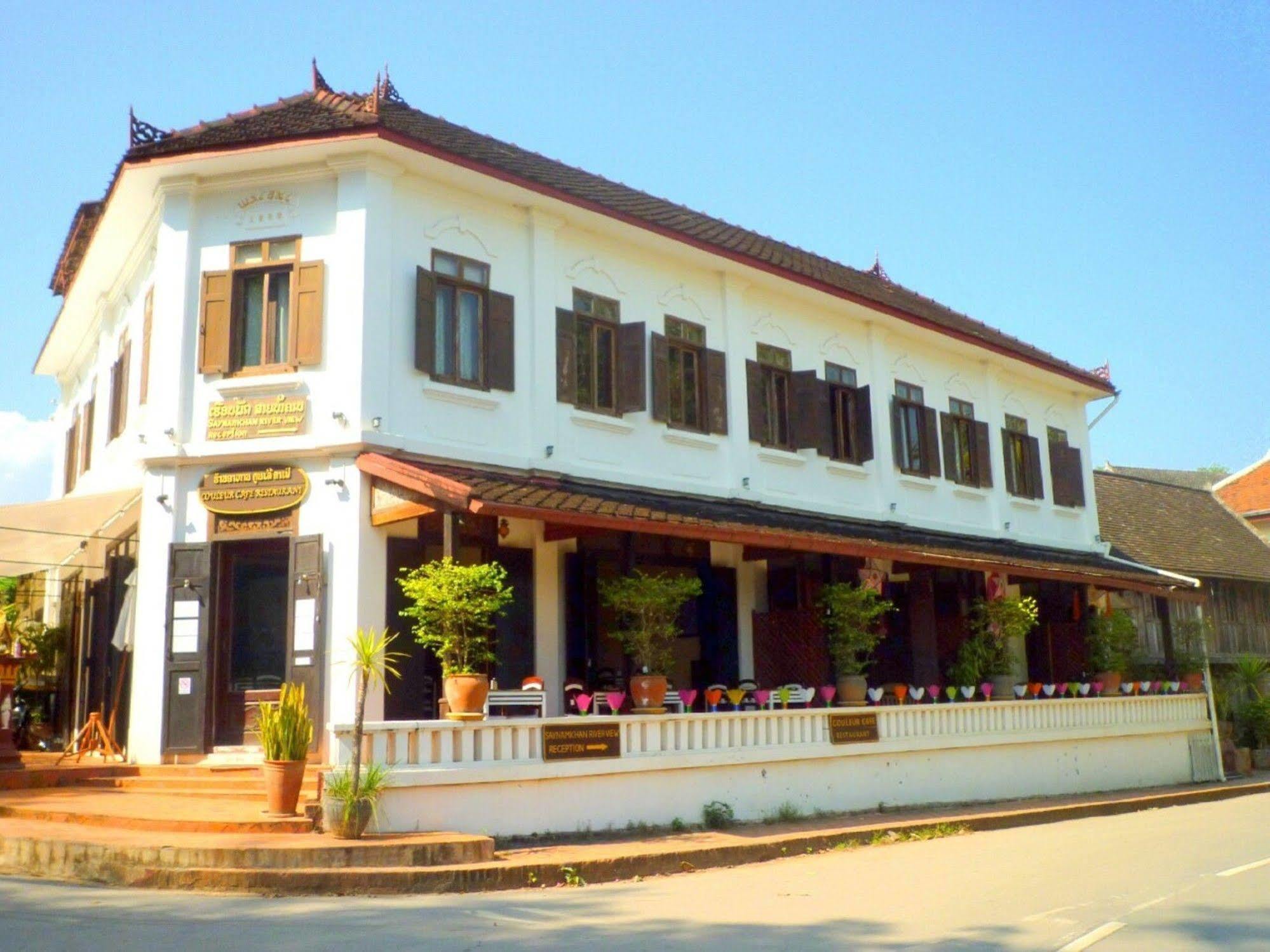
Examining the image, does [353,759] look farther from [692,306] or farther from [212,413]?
[692,306]

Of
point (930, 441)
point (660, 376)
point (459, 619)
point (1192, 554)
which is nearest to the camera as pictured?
point (459, 619)

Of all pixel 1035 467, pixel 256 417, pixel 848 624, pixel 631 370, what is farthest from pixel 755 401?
pixel 1035 467

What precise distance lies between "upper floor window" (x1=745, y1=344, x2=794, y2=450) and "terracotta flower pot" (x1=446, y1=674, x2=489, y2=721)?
7218mm

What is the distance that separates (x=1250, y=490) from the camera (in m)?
35.4

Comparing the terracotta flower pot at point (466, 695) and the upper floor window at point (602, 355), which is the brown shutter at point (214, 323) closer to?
the upper floor window at point (602, 355)

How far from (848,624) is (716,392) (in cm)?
345

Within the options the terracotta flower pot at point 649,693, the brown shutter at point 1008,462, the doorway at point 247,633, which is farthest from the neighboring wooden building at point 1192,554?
the doorway at point 247,633

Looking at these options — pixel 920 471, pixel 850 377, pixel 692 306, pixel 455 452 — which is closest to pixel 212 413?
pixel 455 452

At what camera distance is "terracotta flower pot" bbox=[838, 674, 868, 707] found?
48.8ft

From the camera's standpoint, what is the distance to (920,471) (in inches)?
768

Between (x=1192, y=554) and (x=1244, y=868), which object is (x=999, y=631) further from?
(x=1192, y=554)

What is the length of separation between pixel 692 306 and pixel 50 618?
11103mm

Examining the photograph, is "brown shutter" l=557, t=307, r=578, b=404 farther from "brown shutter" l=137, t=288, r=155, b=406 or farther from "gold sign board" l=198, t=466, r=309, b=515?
"brown shutter" l=137, t=288, r=155, b=406

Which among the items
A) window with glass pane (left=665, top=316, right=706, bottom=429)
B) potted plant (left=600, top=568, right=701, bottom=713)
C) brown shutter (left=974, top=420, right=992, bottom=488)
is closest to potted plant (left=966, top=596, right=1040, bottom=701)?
brown shutter (left=974, top=420, right=992, bottom=488)
